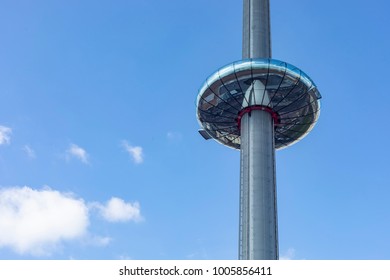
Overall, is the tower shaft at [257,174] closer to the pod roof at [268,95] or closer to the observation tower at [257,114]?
the observation tower at [257,114]

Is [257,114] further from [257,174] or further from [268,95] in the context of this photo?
[257,174]

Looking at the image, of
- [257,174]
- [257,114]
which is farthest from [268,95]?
[257,174]

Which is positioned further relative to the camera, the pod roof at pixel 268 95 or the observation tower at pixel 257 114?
the pod roof at pixel 268 95

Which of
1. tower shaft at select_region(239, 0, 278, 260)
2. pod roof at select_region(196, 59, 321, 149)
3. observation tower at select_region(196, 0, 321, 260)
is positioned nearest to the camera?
tower shaft at select_region(239, 0, 278, 260)

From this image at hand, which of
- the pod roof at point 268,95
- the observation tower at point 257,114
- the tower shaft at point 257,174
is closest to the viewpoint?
the tower shaft at point 257,174

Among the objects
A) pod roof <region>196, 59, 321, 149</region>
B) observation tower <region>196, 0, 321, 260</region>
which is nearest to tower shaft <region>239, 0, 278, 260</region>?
observation tower <region>196, 0, 321, 260</region>

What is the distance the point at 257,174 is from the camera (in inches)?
1743

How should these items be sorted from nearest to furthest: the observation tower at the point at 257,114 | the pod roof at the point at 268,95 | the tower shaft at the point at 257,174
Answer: the tower shaft at the point at 257,174 < the observation tower at the point at 257,114 < the pod roof at the point at 268,95

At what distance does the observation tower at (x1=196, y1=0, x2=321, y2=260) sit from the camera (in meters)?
42.6

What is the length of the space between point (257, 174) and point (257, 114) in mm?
6346

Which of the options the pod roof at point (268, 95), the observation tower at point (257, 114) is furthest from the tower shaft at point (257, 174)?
the pod roof at point (268, 95)

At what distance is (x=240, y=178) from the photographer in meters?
45.6

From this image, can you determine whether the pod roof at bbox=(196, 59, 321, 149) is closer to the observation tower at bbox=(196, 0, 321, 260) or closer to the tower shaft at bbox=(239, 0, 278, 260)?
the observation tower at bbox=(196, 0, 321, 260)

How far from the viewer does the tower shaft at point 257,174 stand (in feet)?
137
